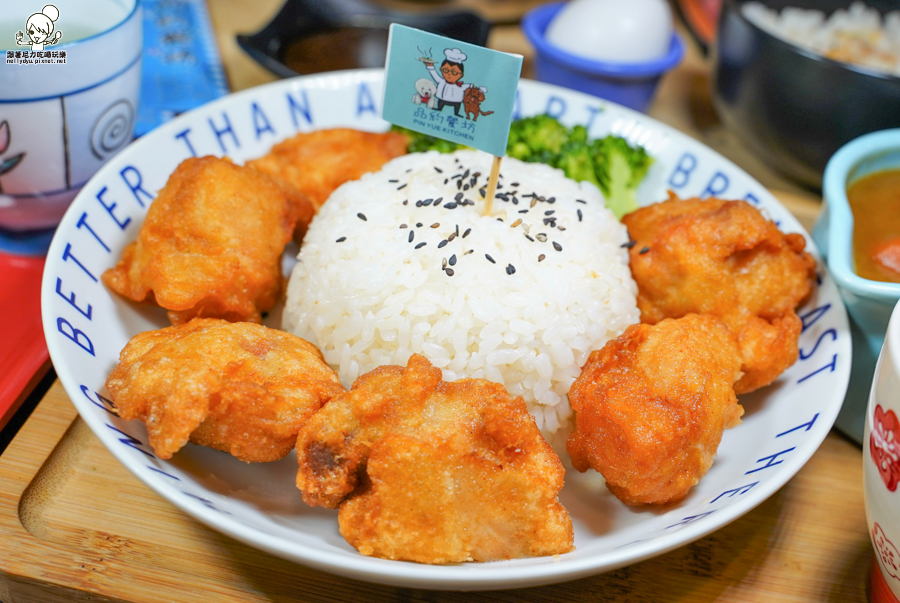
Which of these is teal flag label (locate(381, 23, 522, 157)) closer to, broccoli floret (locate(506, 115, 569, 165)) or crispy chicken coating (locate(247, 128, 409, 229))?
crispy chicken coating (locate(247, 128, 409, 229))

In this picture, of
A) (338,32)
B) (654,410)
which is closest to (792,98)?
(654,410)

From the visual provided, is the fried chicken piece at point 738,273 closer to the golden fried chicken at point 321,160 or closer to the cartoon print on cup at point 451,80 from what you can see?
the cartoon print on cup at point 451,80

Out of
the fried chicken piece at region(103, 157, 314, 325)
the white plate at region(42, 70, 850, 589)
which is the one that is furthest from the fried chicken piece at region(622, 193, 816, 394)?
the fried chicken piece at region(103, 157, 314, 325)

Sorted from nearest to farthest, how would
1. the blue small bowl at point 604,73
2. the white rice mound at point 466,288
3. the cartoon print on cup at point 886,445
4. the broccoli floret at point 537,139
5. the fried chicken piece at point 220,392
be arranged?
the cartoon print on cup at point 886,445 → the fried chicken piece at point 220,392 → the white rice mound at point 466,288 → the broccoli floret at point 537,139 → the blue small bowl at point 604,73

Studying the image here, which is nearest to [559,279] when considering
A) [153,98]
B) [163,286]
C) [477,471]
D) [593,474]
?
[593,474]

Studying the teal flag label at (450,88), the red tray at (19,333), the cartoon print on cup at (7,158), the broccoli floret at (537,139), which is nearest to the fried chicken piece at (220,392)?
the red tray at (19,333)

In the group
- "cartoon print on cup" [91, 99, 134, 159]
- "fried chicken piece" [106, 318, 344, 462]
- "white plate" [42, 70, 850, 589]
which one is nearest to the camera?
"white plate" [42, 70, 850, 589]
